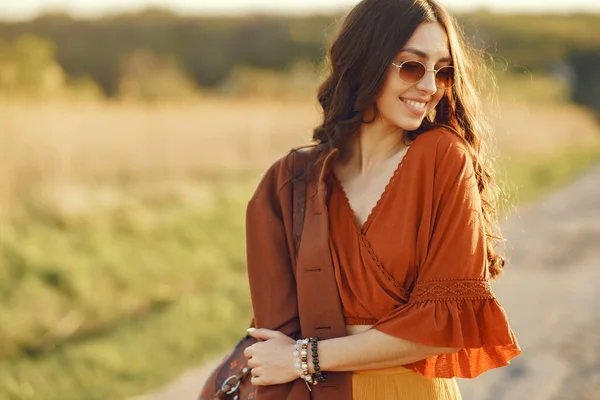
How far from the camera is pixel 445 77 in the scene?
210 centimetres

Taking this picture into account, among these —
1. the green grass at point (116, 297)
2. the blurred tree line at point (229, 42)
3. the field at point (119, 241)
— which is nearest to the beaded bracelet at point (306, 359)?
the field at point (119, 241)

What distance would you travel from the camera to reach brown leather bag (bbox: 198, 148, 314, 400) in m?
2.14

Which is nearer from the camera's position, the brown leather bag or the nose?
the nose

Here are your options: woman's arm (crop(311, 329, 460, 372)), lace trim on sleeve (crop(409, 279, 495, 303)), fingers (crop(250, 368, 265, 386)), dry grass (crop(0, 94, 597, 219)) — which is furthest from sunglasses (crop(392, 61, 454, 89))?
dry grass (crop(0, 94, 597, 219))

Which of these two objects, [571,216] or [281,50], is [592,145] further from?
[281,50]

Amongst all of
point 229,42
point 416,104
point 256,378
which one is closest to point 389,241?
point 416,104

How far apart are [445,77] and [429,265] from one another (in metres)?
0.50

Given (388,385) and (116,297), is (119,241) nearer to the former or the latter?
(116,297)

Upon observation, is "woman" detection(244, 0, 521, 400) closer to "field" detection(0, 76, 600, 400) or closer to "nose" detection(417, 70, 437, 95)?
"nose" detection(417, 70, 437, 95)

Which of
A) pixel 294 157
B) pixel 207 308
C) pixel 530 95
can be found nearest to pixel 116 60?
pixel 530 95

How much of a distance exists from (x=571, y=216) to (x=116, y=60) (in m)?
39.1

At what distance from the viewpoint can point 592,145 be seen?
20.9 m

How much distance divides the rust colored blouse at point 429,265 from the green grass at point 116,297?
345cm

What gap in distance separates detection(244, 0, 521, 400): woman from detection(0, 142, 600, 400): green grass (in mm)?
3294
